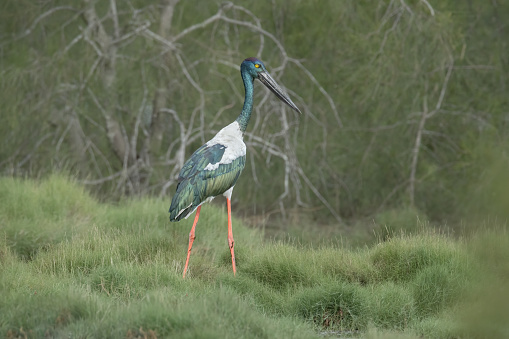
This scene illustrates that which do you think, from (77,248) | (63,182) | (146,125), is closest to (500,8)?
(146,125)

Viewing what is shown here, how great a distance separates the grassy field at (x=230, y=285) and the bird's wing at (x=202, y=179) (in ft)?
1.61

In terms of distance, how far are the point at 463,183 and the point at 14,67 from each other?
6.21 m

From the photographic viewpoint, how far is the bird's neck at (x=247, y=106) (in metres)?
7.45

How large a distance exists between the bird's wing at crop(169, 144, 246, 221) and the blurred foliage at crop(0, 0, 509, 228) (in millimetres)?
3590

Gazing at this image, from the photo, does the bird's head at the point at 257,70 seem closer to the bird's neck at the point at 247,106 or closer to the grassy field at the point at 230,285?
the bird's neck at the point at 247,106

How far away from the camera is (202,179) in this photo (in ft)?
22.6

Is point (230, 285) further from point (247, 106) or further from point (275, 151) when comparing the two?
point (275, 151)

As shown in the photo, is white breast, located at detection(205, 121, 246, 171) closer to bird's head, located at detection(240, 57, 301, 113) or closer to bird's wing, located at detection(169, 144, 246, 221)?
bird's wing, located at detection(169, 144, 246, 221)

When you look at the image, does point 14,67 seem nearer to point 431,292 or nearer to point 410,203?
point 410,203

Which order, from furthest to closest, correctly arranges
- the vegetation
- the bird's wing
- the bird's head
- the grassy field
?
the bird's head, the bird's wing, the vegetation, the grassy field

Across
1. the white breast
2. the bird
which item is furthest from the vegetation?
the white breast

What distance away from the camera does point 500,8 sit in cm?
1206

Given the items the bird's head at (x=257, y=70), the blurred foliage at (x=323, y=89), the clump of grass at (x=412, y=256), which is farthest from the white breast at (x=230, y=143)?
the blurred foliage at (x=323, y=89)

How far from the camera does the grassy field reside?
15.7 feet
